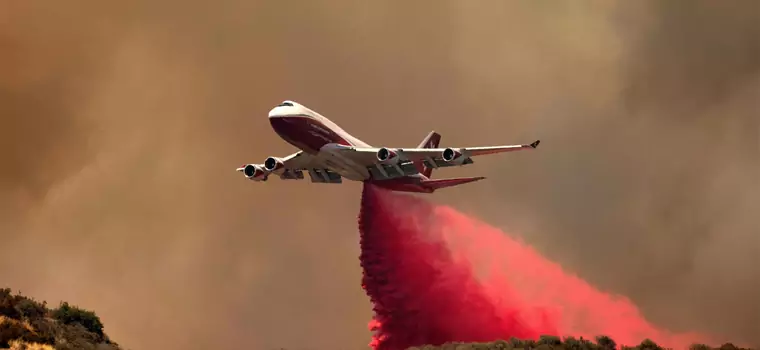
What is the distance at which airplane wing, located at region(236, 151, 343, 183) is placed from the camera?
72.6 metres

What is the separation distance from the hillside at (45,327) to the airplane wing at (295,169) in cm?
1908

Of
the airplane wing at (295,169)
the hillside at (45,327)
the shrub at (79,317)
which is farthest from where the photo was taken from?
the airplane wing at (295,169)

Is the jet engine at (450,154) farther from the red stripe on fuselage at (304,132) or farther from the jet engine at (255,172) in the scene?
the jet engine at (255,172)

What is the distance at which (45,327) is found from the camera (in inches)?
2078

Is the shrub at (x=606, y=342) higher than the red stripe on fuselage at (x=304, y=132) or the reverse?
the reverse

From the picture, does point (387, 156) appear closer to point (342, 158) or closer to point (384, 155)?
point (384, 155)

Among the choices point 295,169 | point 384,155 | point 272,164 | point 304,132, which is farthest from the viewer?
point 295,169

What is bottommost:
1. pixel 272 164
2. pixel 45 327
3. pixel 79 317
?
pixel 45 327

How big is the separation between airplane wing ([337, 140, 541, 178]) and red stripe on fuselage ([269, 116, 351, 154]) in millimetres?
1561

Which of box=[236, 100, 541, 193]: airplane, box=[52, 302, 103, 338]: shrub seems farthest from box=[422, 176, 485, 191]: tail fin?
box=[52, 302, 103, 338]: shrub

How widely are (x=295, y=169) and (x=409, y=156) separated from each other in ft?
41.3

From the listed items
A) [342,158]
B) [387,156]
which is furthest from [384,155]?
[342,158]

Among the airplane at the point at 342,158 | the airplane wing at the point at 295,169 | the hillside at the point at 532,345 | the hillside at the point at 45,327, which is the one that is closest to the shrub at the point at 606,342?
the hillside at the point at 532,345

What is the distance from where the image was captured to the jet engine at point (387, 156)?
216 ft
